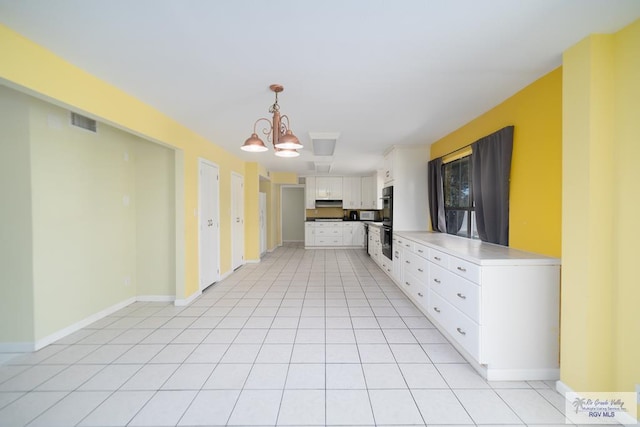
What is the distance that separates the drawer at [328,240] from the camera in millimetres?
8570

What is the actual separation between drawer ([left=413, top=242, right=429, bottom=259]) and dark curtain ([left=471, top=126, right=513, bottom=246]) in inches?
27.1

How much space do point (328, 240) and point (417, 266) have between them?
5.28 meters

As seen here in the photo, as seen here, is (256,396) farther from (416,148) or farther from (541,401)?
(416,148)

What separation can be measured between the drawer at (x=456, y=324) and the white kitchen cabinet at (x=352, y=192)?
5.83 meters

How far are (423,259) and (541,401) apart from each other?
1.59 metres

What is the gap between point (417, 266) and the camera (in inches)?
134

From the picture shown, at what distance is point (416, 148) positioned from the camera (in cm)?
478

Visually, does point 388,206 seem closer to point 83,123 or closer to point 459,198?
point 459,198

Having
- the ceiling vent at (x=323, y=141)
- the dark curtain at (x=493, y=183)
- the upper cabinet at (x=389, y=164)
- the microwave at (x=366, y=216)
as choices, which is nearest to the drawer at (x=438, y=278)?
the dark curtain at (x=493, y=183)

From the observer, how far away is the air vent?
113 inches

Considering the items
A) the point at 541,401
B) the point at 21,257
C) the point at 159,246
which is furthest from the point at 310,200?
the point at 541,401

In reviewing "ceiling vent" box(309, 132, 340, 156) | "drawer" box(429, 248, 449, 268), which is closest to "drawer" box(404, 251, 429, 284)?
"drawer" box(429, 248, 449, 268)

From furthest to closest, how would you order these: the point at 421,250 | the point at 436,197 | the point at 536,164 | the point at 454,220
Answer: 1. the point at 436,197
2. the point at 454,220
3. the point at 421,250
4. the point at 536,164

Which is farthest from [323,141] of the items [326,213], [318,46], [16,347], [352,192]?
[326,213]
